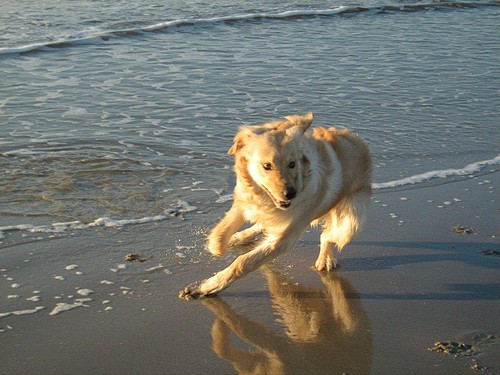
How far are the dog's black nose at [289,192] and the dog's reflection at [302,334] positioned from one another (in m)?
0.73

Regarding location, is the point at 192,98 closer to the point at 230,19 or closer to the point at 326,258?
the point at 326,258

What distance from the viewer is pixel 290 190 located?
16.6 feet

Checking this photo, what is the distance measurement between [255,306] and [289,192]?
774 mm

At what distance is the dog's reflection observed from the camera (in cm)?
453

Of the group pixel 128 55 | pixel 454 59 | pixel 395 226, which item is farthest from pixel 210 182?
pixel 454 59

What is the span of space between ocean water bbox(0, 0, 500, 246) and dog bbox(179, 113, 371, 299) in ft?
4.22

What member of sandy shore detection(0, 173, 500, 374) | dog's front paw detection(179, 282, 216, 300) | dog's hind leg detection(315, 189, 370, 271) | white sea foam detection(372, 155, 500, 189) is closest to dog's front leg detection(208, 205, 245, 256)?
sandy shore detection(0, 173, 500, 374)

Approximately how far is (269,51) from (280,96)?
3.53 m

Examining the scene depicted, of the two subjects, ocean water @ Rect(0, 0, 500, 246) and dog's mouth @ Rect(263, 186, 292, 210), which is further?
ocean water @ Rect(0, 0, 500, 246)

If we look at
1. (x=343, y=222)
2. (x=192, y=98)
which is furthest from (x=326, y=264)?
(x=192, y=98)

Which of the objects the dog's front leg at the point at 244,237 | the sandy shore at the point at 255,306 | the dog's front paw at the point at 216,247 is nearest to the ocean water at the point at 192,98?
the dog's front leg at the point at 244,237

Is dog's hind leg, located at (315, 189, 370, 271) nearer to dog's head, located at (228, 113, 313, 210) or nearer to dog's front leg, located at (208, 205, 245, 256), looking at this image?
dog's front leg, located at (208, 205, 245, 256)

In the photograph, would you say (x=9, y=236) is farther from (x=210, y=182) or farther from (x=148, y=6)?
(x=148, y=6)

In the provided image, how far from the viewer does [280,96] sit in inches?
436
